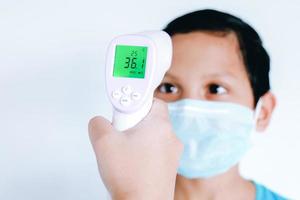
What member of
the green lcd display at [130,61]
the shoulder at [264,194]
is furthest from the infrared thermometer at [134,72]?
the shoulder at [264,194]

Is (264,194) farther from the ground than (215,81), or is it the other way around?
(215,81)

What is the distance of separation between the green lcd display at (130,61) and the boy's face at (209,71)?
244 millimetres

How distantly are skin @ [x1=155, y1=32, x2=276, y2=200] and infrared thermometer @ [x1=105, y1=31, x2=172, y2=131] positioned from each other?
22 centimetres

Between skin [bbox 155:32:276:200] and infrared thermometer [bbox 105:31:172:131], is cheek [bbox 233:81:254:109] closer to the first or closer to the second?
skin [bbox 155:32:276:200]

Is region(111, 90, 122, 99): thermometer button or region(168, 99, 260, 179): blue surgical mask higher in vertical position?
region(111, 90, 122, 99): thermometer button

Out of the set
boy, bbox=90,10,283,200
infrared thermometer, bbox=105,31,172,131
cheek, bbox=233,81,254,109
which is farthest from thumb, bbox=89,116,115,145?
cheek, bbox=233,81,254,109

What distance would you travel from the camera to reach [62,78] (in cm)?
104

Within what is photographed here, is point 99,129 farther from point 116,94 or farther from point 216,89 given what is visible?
point 216,89

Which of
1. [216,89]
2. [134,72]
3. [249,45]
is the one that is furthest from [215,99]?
[134,72]

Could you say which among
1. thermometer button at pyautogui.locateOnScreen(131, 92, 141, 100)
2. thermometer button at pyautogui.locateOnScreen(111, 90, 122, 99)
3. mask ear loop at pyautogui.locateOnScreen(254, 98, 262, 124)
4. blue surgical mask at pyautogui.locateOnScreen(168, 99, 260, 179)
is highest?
thermometer button at pyautogui.locateOnScreen(131, 92, 141, 100)

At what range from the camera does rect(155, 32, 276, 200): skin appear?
0.92 metres

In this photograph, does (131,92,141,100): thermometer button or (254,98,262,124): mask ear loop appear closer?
(131,92,141,100): thermometer button

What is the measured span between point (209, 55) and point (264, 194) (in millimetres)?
280

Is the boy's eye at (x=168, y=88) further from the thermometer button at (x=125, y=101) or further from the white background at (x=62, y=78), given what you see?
the thermometer button at (x=125, y=101)
